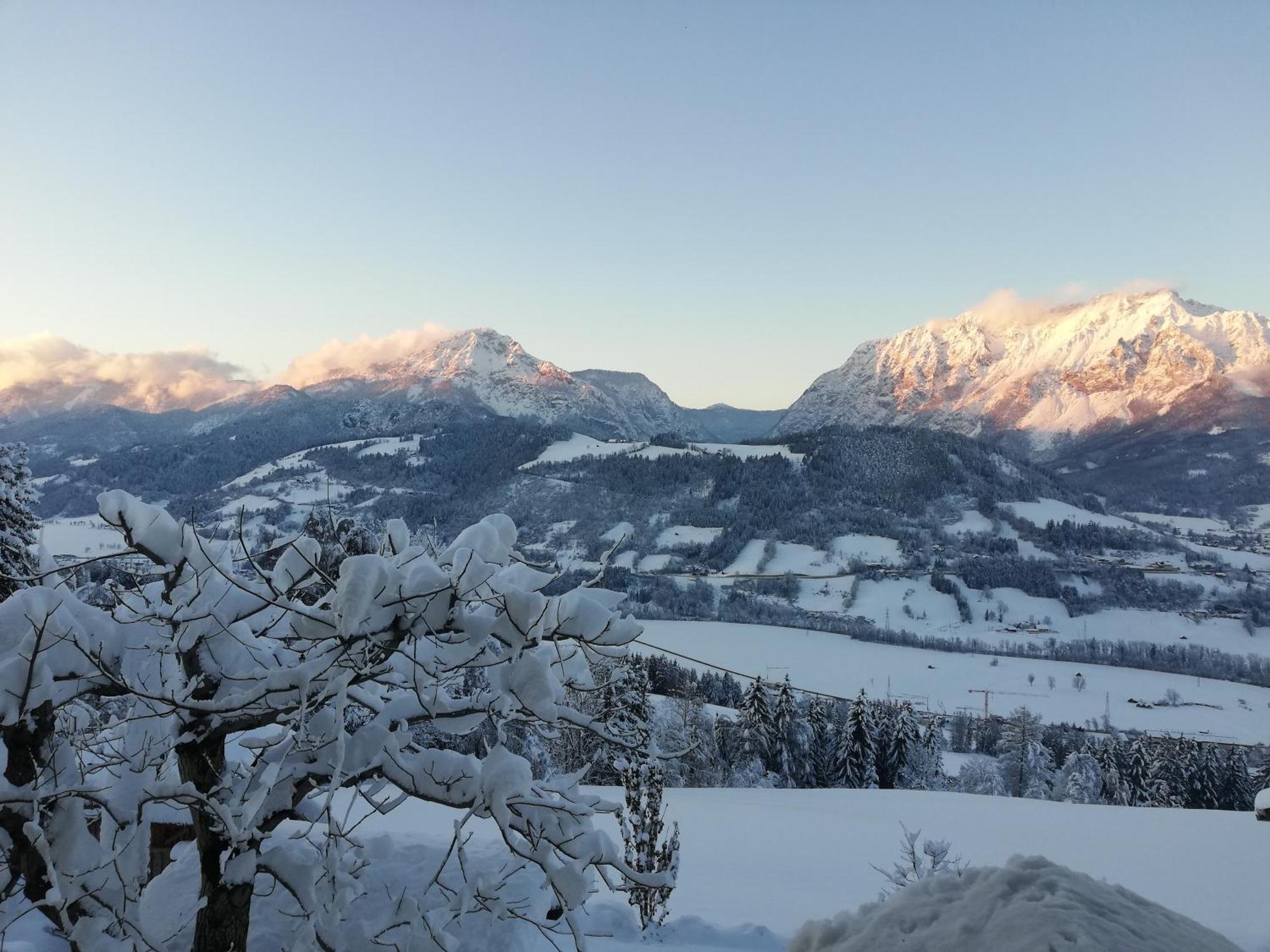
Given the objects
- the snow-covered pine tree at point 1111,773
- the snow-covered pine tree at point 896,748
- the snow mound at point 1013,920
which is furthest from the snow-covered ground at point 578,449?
the snow mound at point 1013,920

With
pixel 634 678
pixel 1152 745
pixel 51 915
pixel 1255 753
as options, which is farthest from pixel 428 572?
pixel 1255 753

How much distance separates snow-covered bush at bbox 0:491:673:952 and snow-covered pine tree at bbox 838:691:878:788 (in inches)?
1352

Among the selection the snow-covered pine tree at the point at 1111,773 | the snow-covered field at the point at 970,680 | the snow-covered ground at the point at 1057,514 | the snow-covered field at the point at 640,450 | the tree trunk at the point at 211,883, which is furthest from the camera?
the snow-covered field at the point at 640,450

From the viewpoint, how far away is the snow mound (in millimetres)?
1807

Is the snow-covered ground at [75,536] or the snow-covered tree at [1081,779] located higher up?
the snow-covered tree at [1081,779]

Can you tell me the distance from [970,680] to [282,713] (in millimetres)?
80487

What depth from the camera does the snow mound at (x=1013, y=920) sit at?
1.81 meters

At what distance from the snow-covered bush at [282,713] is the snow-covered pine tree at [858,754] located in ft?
113

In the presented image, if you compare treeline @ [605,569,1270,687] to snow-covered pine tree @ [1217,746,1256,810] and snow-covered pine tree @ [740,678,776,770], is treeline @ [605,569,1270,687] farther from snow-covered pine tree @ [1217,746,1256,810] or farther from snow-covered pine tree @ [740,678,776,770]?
snow-covered pine tree @ [740,678,776,770]

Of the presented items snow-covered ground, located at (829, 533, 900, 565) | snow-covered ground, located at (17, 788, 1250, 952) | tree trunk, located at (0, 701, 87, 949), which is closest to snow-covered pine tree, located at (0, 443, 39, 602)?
snow-covered ground, located at (17, 788, 1250, 952)

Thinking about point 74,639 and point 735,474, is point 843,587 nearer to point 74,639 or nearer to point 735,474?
point 735,474

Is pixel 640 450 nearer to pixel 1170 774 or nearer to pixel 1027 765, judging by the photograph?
pixel 1027 765

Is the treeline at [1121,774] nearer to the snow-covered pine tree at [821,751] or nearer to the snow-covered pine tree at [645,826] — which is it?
the snow-covered pine tree at [821,751]

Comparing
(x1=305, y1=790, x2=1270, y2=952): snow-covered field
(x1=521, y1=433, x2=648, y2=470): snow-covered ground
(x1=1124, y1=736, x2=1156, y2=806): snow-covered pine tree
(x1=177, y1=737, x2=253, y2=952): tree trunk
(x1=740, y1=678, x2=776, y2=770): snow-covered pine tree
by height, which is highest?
(x1=521, y1=433, x2=648, y2=470): snow-covered ground
